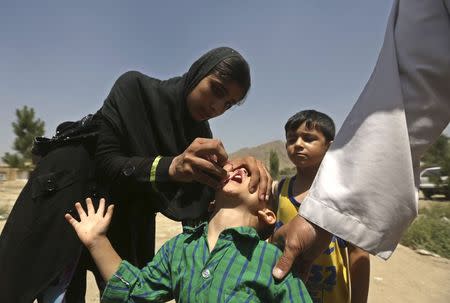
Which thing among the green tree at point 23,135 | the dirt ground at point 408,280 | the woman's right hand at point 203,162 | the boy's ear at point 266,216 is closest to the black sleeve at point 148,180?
the woman's right hand at point 203,162

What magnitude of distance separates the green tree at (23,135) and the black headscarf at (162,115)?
2692 cm

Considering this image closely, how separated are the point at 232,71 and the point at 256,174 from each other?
2.19ft

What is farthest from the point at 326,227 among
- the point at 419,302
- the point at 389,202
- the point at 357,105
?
the point at 419,302

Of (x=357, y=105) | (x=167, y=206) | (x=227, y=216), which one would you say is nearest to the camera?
(x=357, y=105)

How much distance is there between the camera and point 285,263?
1257 mm

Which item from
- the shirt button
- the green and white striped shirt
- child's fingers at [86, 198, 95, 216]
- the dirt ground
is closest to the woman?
child's fingers at [86, 198, 95, 216]

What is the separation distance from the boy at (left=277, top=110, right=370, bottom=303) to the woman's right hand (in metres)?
0.86

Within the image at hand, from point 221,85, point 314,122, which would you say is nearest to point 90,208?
point 221,85

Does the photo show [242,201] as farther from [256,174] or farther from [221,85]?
[221,85]

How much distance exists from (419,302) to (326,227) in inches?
157

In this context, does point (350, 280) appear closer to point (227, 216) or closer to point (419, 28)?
point (227, 216)

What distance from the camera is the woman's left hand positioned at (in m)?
1.67

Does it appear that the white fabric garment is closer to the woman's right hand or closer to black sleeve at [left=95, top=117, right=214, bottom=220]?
the woman's right hand

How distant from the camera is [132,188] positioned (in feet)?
6.40
